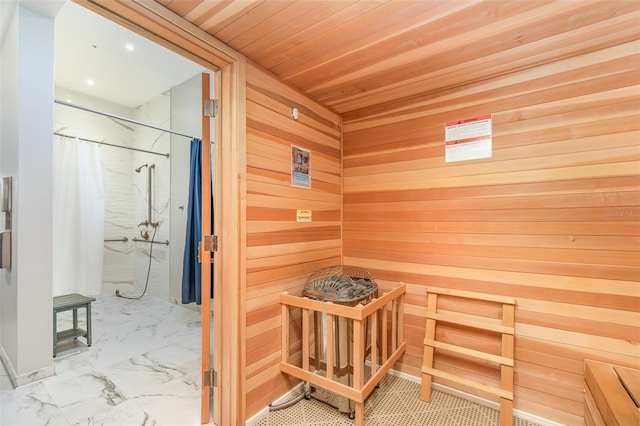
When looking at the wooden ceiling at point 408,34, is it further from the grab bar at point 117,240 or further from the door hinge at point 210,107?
the grab bar at point 117,240

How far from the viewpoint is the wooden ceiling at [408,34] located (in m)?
1.29

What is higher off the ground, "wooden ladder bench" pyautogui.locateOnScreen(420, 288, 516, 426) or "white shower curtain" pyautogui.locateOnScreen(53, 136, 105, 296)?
"white shower curtain" pyautogui.locateOnScreen(53, 136, 105, 296)

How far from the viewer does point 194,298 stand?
2.99 meters

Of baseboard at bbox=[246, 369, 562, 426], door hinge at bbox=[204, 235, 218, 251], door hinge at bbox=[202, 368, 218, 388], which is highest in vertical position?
door hinge at bbox=[204, 235, 218, 251]

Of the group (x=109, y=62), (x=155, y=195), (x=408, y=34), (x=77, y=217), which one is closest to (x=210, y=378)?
(x=408, y=34)

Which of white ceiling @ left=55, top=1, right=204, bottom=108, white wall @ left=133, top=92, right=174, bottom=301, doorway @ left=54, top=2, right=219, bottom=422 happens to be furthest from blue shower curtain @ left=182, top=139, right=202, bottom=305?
white wall @ left=133, top=92, right=174, bottom=301

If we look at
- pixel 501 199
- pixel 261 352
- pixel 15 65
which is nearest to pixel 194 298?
pixel 261 352

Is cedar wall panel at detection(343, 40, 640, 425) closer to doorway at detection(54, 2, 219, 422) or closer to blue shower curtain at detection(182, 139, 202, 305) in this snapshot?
blue shower curtain at detection(182, 139, 202, 305)

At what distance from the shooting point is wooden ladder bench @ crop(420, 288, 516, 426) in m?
1.71

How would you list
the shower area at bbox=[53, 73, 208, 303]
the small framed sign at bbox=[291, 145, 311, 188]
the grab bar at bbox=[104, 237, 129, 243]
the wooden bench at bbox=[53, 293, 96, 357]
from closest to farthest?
the small framed sign at bbox=[291, 145, 311, 188] < the wooden bench at bbox=[53, 293, 96, 357] < the shower area at bbox=[53, 73, 208, 303] < the grab bar at bbox=[104, 237, 129, 243]

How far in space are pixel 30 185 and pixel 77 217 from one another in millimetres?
1734

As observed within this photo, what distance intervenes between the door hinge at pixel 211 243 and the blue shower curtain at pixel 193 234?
1.39 metres

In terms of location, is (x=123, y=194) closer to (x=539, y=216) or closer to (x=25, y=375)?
(x=25, y=375)

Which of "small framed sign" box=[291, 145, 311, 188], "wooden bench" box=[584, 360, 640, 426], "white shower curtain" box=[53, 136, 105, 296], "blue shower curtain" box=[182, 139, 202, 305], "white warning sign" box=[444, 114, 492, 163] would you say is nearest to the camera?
"wooden bench" box=[584, 360, 640, 426]
